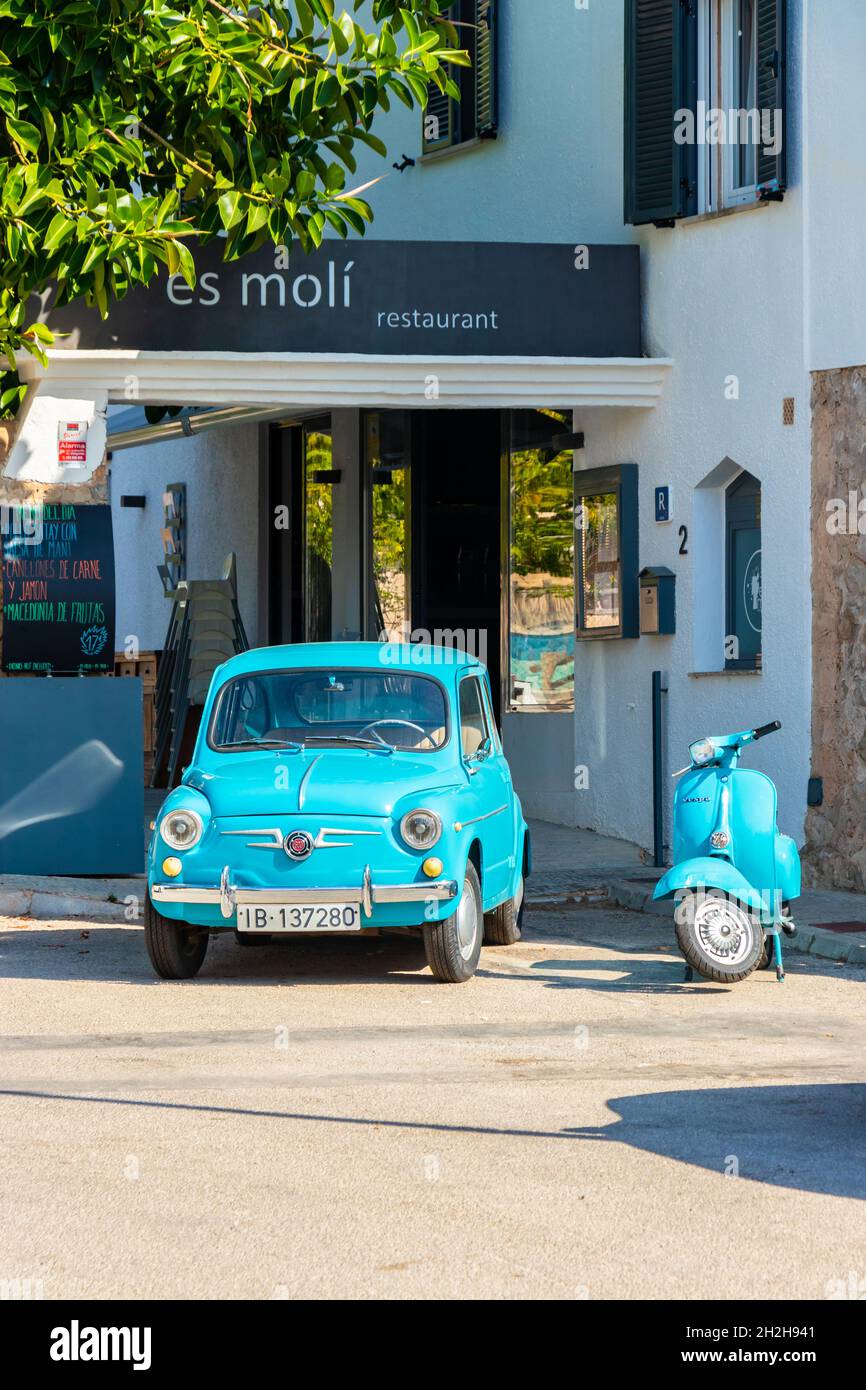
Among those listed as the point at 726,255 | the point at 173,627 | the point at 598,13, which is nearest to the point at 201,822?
the point at 726,255

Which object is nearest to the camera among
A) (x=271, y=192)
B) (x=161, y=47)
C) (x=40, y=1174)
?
(x=40, y=1174)

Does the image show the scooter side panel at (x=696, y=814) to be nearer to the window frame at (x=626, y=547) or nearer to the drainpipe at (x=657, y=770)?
the drainpipe at (x=657, y=770)

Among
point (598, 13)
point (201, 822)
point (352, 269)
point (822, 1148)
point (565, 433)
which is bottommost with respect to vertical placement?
point (822, 1148)

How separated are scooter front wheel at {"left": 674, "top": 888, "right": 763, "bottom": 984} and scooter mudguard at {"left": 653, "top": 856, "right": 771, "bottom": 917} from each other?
62 millimetres

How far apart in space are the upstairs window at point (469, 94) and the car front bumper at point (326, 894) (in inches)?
380

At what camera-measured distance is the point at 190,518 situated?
78.2 feet

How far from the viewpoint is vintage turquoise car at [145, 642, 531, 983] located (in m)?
9.51

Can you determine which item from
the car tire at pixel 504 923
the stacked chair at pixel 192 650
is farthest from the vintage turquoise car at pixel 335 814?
the stacked chair at pixel 192 650

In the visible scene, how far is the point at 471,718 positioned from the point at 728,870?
73.9 inches

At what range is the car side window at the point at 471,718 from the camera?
1070 cm

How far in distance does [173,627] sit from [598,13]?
8.11 m

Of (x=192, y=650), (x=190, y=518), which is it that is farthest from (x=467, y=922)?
(x=190, y=518)

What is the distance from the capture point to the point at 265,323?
1468 centimetres
